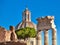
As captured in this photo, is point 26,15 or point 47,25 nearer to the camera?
point 47,25

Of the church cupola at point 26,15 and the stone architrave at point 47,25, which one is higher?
the church cupola at point 26,15

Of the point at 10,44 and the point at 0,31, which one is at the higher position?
the point at 0,31

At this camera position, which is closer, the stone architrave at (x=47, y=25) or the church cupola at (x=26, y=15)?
the stone architrave at (x=47, y=25)

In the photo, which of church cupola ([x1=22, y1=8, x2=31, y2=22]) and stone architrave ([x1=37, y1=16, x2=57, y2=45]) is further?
church cupola ([x1=22, y1=8, x2=31, y2=22])

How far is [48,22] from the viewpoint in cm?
4303

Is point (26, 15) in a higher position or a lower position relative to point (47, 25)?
higher

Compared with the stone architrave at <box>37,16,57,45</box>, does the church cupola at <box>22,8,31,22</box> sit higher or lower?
higher

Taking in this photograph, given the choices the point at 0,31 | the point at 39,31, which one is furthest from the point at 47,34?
the point at 0,31

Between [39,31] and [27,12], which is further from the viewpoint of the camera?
[27,12]

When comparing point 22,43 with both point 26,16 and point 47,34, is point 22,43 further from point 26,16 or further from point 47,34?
point 26,16

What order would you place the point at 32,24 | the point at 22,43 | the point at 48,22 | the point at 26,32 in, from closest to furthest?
1. the point at 22,43
2. the point at 48,22
3. the point at 26,32
4. the point at 32,24

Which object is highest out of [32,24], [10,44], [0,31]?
[32,24]

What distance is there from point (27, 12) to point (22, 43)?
3760 inches

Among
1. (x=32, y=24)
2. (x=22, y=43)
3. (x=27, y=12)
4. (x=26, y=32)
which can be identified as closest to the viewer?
(x=22, y=43)
